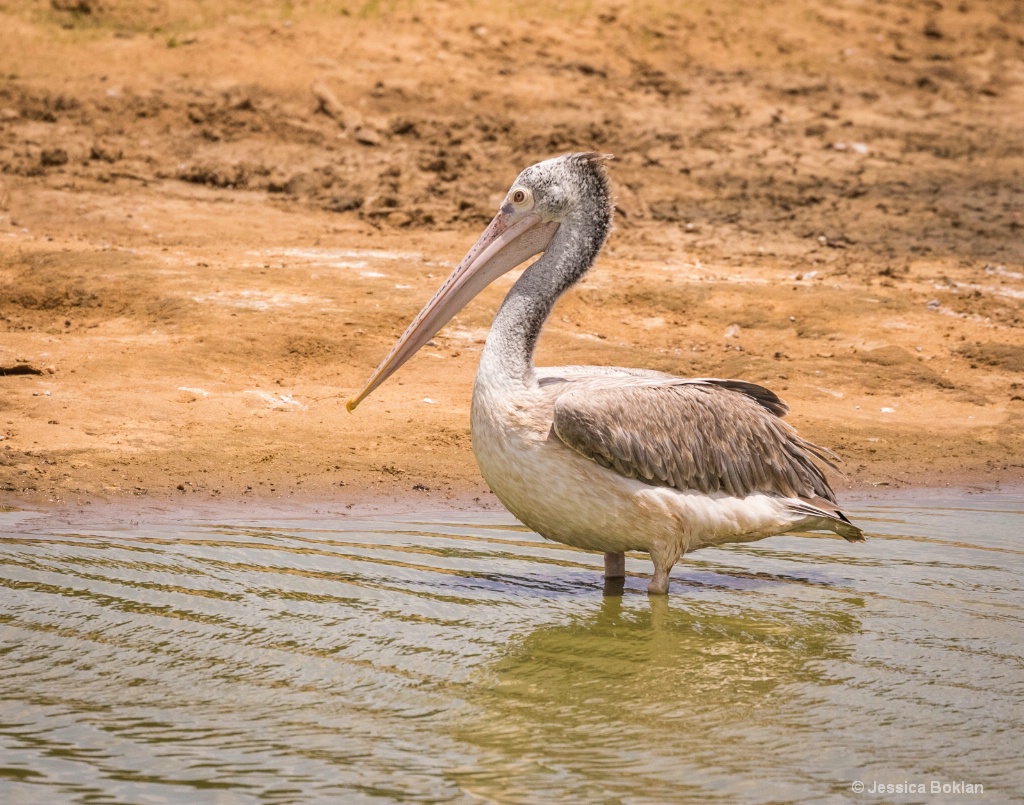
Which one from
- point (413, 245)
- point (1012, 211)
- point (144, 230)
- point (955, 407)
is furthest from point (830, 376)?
point (144, 230)

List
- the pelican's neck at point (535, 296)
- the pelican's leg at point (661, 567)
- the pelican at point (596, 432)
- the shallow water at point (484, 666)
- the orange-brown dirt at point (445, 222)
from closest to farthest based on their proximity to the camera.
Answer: the shallow water at point (484, 666)
the pelican at point (596, 432)
the pelican's neck at point (535, 296)
the pelican's leg at point (661, 567)
the orange-brown dirt at point (445, 222)

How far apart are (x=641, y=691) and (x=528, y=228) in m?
2.00

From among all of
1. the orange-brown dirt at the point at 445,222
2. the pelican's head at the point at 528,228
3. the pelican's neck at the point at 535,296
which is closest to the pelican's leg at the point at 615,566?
the pelican's neck at the point at 535,296

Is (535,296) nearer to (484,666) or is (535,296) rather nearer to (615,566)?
(615,566)

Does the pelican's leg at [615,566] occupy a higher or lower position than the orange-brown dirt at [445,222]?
lower

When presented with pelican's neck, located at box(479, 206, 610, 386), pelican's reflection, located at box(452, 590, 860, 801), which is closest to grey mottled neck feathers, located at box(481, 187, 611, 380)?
pelican's neck, located at box(479, 206, 610, 386)

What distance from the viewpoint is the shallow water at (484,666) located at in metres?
3.34

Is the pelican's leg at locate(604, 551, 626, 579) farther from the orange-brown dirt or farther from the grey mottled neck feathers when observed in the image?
the orange-brown dirt

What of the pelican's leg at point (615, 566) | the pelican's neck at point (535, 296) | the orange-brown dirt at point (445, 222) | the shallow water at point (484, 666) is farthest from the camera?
the orange-brown dirt at point (445, 222)

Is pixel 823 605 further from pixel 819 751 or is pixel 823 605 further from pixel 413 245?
pixel 413 245

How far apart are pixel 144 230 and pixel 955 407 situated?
19.0 feet

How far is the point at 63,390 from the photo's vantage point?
7.07 meters

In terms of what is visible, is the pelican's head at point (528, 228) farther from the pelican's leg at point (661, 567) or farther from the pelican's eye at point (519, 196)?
the pelican's leg at point (661, 567)

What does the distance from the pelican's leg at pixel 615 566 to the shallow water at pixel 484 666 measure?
0.06m
